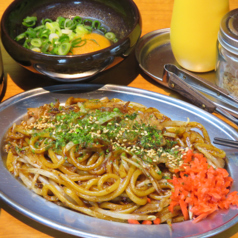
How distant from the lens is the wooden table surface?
5.12 feet

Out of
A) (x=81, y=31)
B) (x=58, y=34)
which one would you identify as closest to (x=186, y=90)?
(x=81, y=31)

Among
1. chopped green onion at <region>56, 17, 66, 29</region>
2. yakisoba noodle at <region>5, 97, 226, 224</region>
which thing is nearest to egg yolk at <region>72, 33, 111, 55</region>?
chopped green onion at <region>56, 17, 66, 29</region>

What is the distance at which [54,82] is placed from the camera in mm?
2420

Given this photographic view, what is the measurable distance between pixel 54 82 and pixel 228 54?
4.16ft

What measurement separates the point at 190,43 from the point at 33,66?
1.16m

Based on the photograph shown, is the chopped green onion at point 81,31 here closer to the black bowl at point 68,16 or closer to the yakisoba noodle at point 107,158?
the black bowl at point 68,16

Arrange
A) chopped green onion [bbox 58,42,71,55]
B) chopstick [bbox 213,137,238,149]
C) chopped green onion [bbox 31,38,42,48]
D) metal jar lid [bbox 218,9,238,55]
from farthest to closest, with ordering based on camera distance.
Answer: chopped green onion [bbox 31,38,42,48] < chopped green onion [bbox 58,42,71,55] < metal jar lid [bbox 218,9,238,55] < chopstick [bbox 213,137,238,149]

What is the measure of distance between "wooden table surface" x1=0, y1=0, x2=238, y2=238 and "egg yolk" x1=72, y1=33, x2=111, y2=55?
222 mm

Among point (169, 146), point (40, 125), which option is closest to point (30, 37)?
point (40, 125)

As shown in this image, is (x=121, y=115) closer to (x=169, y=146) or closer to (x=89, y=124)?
(x=89, y=124)

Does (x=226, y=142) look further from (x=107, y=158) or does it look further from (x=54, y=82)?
(x=54, y=82)

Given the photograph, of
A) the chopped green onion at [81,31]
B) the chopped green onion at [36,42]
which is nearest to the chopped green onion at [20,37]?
the chopped green onion at [36,42]

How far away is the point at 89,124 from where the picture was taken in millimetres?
1753

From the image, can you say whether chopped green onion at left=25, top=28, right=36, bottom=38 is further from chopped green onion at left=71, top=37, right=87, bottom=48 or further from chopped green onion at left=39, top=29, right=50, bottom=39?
chopped green onion at left=71, top=37, right=87, bottom=48
